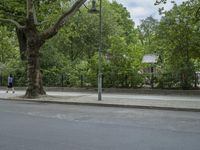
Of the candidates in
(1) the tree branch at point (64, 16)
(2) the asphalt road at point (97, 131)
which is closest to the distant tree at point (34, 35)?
(1) the tree branch at point (64, 16)

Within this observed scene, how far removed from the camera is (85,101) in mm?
20297

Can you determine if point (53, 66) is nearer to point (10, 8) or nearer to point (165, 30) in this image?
point (10, 8)

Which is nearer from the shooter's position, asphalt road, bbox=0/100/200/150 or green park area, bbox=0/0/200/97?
asphalt road, bbox=0/100/200/150

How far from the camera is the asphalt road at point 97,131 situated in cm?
862

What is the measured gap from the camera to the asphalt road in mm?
8625

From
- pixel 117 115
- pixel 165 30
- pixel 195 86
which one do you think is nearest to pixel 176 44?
pixel 165 30

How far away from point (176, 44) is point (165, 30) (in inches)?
44.8

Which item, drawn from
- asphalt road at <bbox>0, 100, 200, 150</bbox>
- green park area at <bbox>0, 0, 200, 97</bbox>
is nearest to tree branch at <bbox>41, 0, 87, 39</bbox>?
green park area at <bbox>0, 0, 200, 97</bbox>

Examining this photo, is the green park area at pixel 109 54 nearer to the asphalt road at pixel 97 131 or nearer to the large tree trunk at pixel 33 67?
the large tree trunk at pixel 33 67

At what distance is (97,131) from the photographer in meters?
10.6

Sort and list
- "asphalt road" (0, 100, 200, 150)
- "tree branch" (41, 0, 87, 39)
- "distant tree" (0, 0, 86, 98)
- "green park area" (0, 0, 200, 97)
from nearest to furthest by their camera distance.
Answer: "asphalt road" (0, 100, 200, 150) < "tree branch" (41, 0, 87, 39) < "distant tree" (0, 0, 86, 98) < "green park area" (0, 0, 200, 97)

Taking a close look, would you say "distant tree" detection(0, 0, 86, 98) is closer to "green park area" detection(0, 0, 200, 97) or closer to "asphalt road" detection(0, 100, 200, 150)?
"green park area" detection(0, 0, 200, 97)

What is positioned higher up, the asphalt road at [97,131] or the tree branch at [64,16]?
the tree branch at [64,16]

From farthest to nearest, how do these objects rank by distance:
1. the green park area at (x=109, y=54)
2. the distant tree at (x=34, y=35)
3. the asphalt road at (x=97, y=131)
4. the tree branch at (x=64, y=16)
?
the green park area at (x=109, y=54) → the distant tree at (x=34, y=35) → the tree branch at (x=64, y=16) → the asphalt road at (x=97, y=131)
